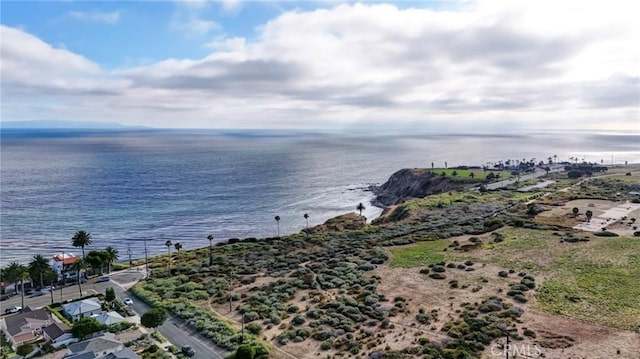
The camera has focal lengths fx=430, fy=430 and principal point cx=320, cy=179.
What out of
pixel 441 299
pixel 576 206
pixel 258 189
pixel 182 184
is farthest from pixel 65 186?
pixel 576 206

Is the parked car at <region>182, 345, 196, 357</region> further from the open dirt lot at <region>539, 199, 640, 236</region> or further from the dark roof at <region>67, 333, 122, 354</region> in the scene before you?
the open dirt lot at <region>539, 199, 640, 236</region>

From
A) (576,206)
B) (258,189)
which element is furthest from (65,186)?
(576,206)

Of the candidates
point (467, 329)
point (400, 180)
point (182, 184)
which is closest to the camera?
point (467, 329)

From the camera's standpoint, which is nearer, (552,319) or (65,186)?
(552,319)

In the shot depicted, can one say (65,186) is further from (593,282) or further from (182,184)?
(593,282)

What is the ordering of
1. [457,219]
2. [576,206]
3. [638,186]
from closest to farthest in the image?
1. [457,219]
2. [576,206]
3. [638,186]

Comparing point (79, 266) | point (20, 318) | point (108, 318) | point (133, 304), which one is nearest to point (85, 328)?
point (108, 318)
